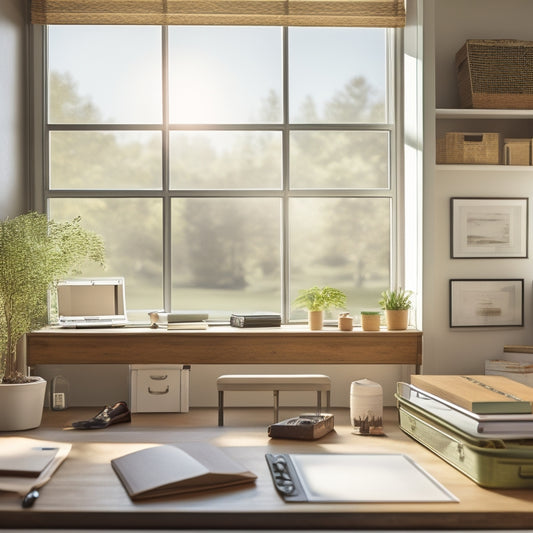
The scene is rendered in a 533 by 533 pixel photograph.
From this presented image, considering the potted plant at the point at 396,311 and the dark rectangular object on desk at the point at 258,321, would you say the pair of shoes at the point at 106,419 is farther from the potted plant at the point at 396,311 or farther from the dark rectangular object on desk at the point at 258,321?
the potted plant at the point at 396,311

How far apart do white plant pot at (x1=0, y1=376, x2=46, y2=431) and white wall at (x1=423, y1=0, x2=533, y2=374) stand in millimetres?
2653

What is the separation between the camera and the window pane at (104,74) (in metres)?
5.39

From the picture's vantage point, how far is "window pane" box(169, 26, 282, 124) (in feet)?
17.7

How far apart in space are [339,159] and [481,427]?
4.05 metres

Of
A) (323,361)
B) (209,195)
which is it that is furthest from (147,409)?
(209,195)

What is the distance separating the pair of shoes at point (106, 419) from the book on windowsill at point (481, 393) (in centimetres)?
133

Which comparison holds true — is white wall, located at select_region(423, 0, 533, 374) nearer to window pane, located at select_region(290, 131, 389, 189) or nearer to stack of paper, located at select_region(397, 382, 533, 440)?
window pane, located at select_region(290, 131, 389, 189)

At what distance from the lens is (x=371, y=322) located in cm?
489

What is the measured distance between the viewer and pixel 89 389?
17.3 ft

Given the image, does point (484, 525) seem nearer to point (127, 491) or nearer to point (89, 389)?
point (127, 491)

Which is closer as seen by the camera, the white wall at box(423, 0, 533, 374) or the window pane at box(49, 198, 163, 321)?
the white wall at box(423, 0, 533, 374)

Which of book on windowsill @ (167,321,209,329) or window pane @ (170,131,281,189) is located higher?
window pane @ (170,131,281,189)

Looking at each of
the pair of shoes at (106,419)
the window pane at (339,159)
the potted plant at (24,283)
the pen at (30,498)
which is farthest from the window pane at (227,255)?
the pen at (30,498)

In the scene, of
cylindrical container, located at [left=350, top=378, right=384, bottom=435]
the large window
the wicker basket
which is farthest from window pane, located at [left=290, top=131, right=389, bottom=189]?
cylindrical container, located at [left=350, top=378, right=384, bottom=435]
